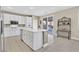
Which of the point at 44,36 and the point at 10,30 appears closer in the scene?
the point at 10,30

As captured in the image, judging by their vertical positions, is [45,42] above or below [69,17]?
below

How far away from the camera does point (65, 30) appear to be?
4738mm

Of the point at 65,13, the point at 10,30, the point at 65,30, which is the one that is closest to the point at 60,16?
the point at 65,13

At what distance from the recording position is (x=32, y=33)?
2.61 meters
